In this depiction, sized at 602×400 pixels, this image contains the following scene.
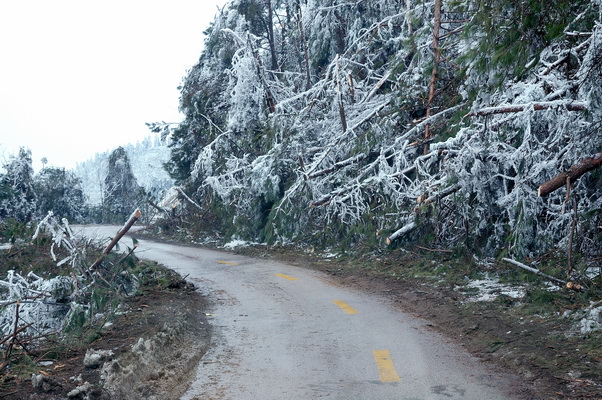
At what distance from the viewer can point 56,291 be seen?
387 inches

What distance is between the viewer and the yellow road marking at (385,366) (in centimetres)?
567

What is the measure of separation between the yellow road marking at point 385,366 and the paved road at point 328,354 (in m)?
0.01

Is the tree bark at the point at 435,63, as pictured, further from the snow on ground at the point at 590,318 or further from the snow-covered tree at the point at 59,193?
the snow-covered tree at the point at 59,193

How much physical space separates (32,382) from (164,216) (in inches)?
1152

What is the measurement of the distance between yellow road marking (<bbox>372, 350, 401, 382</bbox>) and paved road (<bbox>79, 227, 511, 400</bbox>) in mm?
11

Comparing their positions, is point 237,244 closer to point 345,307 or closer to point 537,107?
point 345,307

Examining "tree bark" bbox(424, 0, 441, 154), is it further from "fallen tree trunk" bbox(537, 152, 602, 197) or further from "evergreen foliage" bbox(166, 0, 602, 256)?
"fallen tree trunk" bbox(537, 152, 602, 197)

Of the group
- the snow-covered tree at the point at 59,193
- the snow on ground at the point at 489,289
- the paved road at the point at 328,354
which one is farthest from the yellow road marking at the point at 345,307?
the snow-covered tree at the point at 59,193

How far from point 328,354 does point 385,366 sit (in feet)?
2.70

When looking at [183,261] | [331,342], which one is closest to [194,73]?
[183,261]

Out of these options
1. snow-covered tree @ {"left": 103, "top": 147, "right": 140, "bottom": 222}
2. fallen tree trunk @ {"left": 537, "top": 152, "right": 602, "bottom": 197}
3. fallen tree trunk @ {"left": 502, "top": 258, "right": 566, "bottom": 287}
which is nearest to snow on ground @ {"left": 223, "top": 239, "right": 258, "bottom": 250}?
fallen tree trunk @ {"left": 502, "top": 258, "right": 566, "bottom": 287}

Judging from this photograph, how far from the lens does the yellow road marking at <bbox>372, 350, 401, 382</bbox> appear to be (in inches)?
223

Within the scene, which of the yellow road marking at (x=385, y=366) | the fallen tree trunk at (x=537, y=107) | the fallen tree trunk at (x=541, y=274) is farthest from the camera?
the fallen tree trunk at (x=541, y=274)

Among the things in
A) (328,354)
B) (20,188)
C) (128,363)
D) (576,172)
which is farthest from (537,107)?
(20,188)
